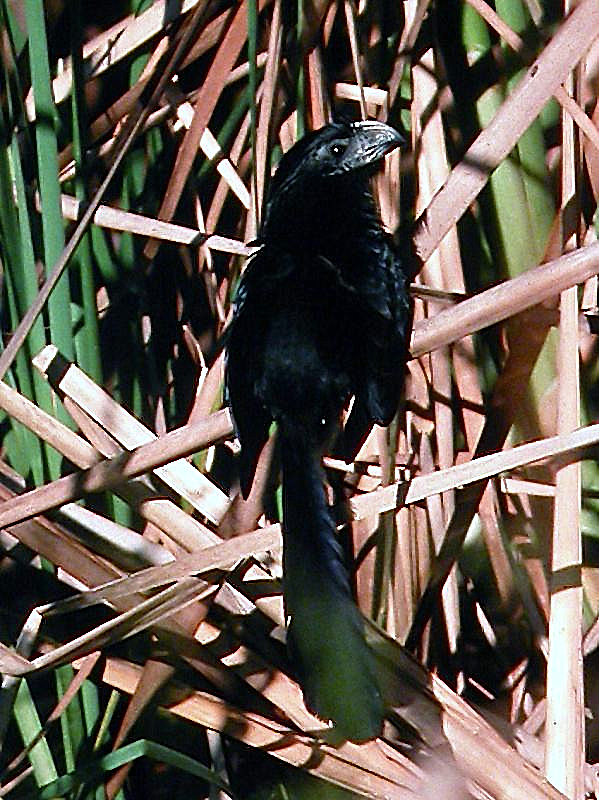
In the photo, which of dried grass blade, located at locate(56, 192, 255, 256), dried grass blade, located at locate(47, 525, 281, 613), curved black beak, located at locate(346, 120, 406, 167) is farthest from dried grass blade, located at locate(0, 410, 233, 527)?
curved black beak, located at locate(346, 120, 406, 167)

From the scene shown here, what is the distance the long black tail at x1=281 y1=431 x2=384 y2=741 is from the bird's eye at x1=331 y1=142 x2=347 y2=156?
1.58 ft

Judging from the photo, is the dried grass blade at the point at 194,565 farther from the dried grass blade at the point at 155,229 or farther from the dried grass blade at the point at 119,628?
the dried grass blade at the point at 155,229

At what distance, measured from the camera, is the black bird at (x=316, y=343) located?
1.46m

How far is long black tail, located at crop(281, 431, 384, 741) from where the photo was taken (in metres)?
1.40

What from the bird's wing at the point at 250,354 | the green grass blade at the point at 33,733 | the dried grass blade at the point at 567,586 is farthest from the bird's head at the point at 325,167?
the green grass blade at the point at 33,733

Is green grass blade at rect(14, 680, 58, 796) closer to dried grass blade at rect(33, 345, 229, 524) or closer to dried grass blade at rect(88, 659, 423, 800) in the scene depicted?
dried grass blade at rect(88, 659, 423, 800)

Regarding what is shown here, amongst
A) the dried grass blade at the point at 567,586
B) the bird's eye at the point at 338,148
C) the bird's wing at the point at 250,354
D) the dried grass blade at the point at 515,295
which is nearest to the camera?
the dried grass blade at the point at 515,295

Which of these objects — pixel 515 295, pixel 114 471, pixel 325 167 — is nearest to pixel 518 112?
pixel 515 295

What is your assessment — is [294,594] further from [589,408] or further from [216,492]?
[589,408]

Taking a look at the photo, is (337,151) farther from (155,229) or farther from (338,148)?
(155,229)

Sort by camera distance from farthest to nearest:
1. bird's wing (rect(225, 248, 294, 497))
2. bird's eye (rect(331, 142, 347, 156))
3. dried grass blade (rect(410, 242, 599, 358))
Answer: bird's eye (rect(331, 142, 347, 156))
bird's wing (rect(225, 248, 294, 497))
dried grass blade (rect(410, 242, 599, 358))

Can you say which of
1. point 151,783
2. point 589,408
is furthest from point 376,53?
point 151,783

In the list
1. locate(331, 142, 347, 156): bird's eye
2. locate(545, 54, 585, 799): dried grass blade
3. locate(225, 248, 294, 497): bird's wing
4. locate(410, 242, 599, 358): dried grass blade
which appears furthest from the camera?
locate(331, 142, 347, 156): bird's eye

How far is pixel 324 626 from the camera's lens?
1.43 metres
